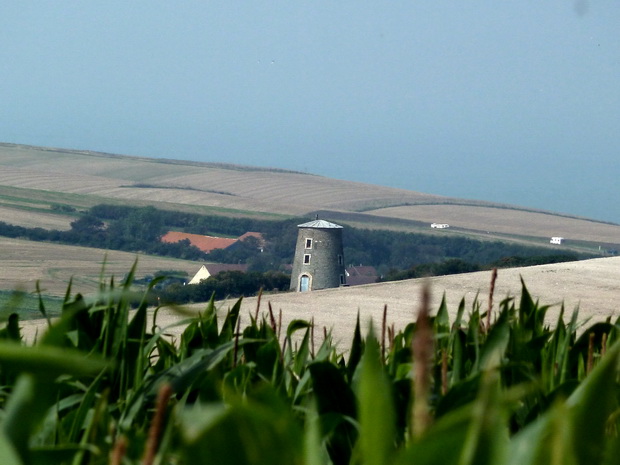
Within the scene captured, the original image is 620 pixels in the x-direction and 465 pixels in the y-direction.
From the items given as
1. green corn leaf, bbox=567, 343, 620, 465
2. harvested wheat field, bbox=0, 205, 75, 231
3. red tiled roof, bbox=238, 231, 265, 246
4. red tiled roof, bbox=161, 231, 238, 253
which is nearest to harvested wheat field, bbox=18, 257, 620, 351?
green corn leaf, bbox=567, 343, 620, 465

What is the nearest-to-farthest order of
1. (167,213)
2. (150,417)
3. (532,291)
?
1. (150,417)
2. (532,291)
3. (167,213)

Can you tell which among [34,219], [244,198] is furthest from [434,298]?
[244,198]

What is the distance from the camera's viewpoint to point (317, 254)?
44.7 m

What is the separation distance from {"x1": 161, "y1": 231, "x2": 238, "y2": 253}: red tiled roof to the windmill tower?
1419 cm

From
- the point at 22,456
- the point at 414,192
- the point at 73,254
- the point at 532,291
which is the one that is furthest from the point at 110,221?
the point at 22,456

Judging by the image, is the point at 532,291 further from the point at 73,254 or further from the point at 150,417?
the point at 73,254

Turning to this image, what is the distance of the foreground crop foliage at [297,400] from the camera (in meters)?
0.52

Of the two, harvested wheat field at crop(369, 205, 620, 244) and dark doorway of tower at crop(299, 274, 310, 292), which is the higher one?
harvested wheat field at crop(369, 205, 620, 244)

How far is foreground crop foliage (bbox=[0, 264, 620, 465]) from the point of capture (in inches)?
20.4

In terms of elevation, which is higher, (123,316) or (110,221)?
(123,316)

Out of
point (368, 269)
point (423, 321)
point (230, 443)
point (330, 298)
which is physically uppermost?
point (423, 321)

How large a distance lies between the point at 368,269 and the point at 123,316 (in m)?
50.5

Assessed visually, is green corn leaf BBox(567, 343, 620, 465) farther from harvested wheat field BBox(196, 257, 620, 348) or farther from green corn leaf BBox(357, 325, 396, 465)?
harvested wheat field BBox(196, 257, 620, 348)

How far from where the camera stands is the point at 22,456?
72cm
